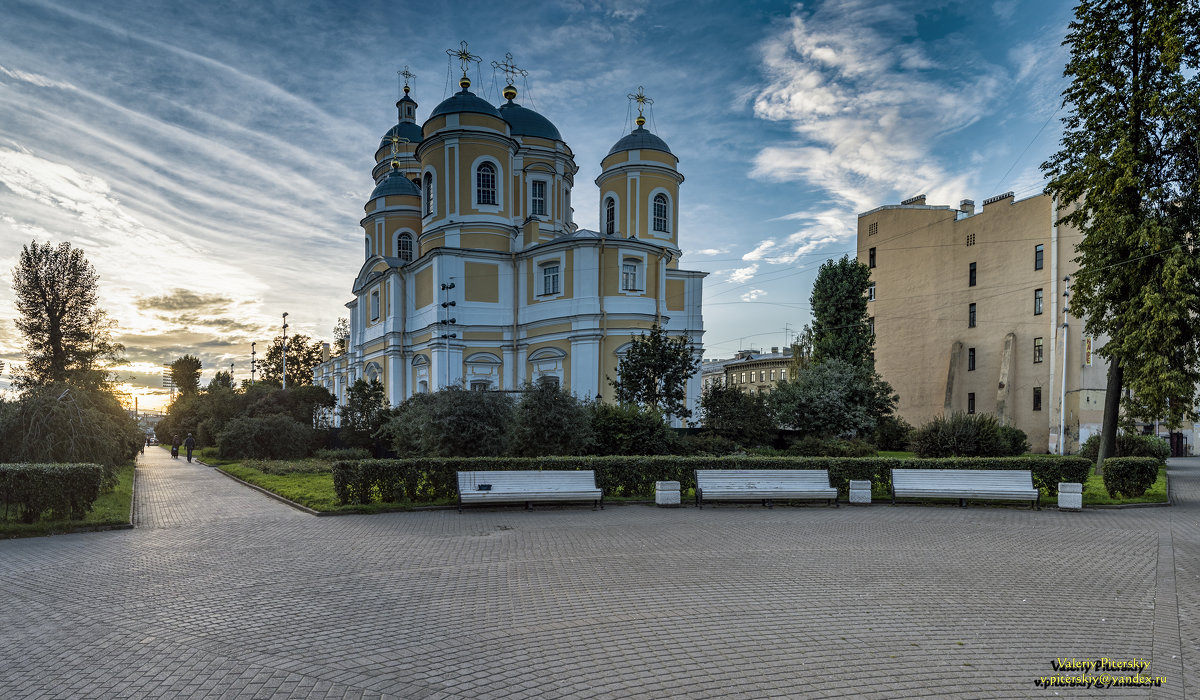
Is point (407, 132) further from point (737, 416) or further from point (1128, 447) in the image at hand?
point (1128, 447)

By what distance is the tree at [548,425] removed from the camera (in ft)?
55.5

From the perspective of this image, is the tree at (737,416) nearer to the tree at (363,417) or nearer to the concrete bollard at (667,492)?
the concrete bollard at (667,492)

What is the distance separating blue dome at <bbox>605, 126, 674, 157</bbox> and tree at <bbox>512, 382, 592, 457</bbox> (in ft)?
81.0

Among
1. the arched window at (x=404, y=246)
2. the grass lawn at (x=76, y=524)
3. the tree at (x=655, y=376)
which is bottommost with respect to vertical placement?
the grass lawn at (x=76, y=524)

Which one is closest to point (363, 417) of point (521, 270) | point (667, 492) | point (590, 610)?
point (521, 270)

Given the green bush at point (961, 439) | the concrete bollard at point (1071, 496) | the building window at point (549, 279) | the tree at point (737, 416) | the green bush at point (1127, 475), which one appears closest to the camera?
the concrete bollard at point (1071, 496)

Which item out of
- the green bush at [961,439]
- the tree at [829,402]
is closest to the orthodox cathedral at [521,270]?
the tree at [829,402]

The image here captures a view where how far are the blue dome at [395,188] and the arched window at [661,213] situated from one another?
17.5 meters

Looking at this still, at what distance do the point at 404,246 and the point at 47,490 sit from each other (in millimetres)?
35898

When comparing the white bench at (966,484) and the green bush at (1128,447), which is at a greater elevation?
the white bench at (966,484)

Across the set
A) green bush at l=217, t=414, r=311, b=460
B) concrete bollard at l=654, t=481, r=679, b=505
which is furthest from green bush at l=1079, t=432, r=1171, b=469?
green bush at l=217, t=414, r=311, b=460

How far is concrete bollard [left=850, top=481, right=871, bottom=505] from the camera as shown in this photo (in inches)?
568

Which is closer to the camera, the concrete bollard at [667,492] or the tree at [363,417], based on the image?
the concrete bollard at [667,492]

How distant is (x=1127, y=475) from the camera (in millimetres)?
15258
